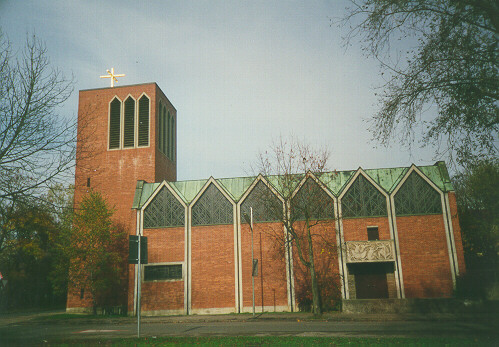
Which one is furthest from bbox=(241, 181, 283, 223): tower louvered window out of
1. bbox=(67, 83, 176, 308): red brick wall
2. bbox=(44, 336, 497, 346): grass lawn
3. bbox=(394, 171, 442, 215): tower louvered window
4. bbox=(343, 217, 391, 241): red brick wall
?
bbox=(44, 336, 497, 346): grass lawn

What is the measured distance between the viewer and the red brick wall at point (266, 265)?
92.7ft

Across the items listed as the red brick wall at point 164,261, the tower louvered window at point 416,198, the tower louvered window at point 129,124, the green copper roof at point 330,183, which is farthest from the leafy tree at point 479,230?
the tower louvered window at point 129,124

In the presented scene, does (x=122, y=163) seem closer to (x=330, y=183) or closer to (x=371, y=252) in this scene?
(x=330, y=183)

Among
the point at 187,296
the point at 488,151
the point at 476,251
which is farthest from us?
the point at 476,251

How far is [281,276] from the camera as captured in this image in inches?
1118

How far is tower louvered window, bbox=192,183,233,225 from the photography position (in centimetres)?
3034

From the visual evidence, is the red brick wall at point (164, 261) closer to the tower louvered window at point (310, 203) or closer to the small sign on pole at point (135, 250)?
the tower louvered window at point (310, 203)

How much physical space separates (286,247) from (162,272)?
32.5 ft

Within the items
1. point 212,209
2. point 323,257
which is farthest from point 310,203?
point 212,209

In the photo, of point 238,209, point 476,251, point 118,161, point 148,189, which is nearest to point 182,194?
point 148,189

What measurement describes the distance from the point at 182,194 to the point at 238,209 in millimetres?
5258

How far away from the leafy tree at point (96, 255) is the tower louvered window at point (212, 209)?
7.29 m

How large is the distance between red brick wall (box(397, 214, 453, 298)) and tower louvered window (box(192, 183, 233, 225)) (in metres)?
12.9

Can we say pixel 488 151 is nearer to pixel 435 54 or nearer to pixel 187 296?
pixel 435 54
